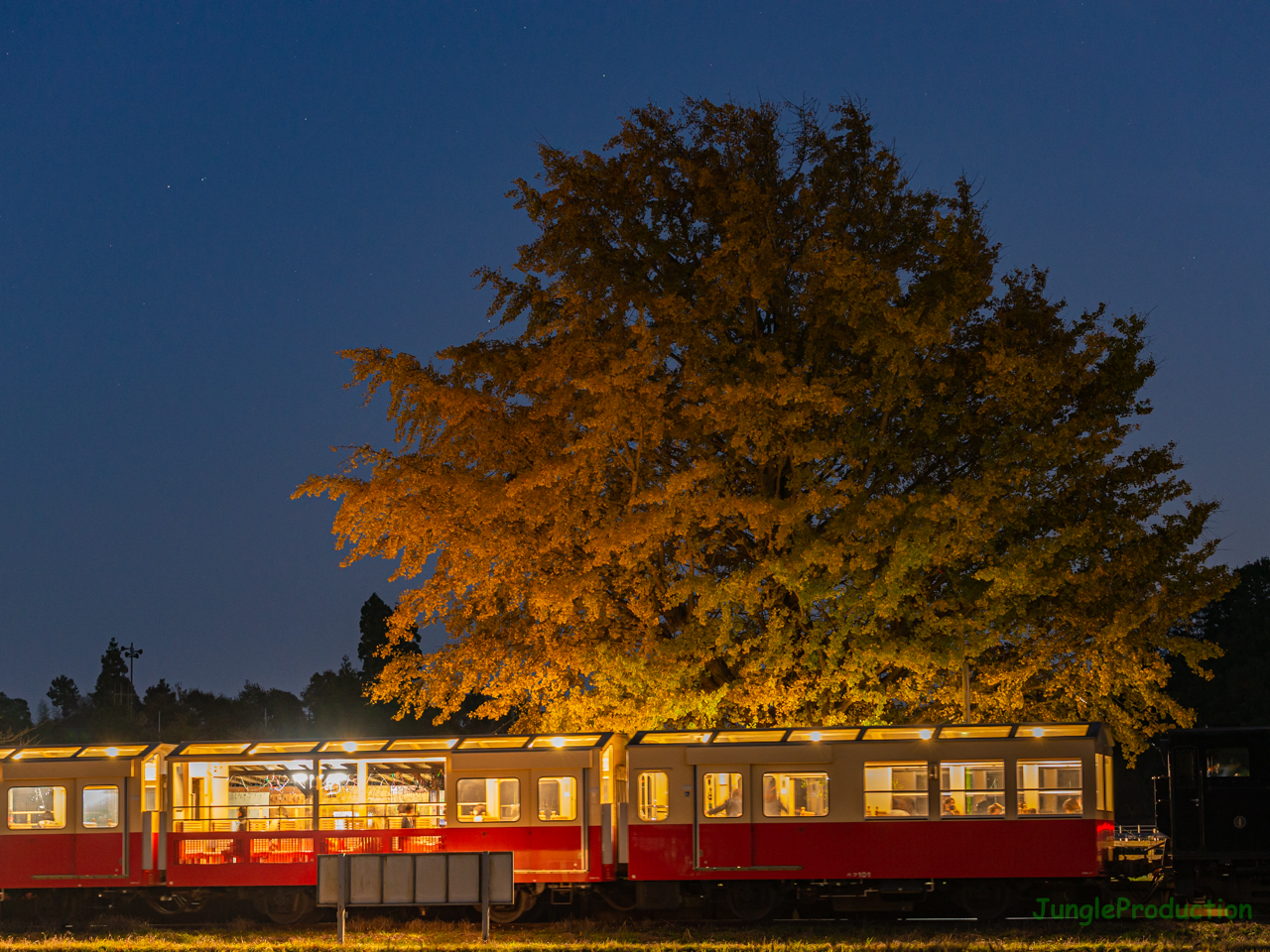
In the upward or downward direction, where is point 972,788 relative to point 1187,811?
upward

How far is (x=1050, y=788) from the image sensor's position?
71.4ft

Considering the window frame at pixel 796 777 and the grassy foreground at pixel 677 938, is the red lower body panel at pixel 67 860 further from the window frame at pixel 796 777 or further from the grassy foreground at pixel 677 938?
the window frame at pixel 796 777

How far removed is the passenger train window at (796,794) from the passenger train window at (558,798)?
11.1 feet

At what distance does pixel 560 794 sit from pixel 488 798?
1.34m

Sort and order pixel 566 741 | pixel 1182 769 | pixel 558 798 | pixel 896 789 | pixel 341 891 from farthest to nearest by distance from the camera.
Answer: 1. pixel 566 741
2. pixel 1182 769
3. pixel 558 798
4. pixel 896 789
5. pixel 341 891

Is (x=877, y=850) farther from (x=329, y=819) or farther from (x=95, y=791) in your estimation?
(x=95, y=791)

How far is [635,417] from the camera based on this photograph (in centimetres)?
2500

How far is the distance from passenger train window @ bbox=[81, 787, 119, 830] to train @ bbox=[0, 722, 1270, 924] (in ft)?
0.12

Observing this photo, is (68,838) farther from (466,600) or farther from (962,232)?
(962,232)

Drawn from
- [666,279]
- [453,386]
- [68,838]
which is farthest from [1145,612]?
[68,838]

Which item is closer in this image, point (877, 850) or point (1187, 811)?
point (877, 850)

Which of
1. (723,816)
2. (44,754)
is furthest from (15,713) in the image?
(723,816)

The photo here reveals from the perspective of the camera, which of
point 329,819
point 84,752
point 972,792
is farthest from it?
point 84,752

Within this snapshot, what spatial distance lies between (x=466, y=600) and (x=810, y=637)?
7408 millimetres
